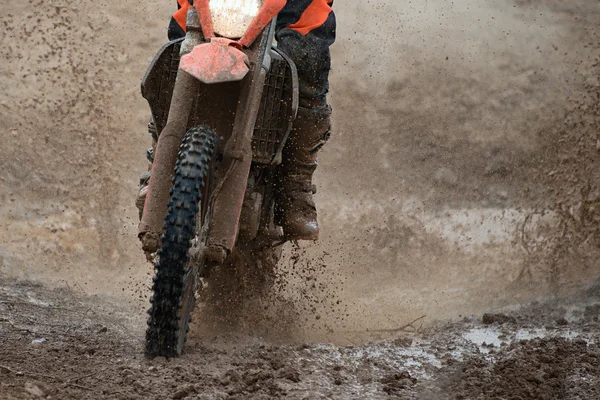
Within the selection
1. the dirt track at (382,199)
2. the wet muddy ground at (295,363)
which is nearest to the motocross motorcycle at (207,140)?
the wet muddy ground at (295,363)

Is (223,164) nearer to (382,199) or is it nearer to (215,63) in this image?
(215,63)

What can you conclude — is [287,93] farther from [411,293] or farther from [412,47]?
[412,47]

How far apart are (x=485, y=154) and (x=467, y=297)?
6.11 feet

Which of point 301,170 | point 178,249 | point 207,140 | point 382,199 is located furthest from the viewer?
point 382,199

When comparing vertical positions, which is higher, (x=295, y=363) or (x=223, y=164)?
(x=223, y=164)

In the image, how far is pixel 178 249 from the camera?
464 cm

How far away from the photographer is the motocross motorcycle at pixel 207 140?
4.71 m

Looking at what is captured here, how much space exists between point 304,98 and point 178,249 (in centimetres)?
143

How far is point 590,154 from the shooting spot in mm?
8680

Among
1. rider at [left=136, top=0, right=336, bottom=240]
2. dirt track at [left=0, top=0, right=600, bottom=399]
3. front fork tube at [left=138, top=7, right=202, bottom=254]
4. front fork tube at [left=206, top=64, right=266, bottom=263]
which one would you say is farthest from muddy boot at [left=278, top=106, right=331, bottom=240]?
front fork tube at [left=138, top=7, right=202, bottom=254]

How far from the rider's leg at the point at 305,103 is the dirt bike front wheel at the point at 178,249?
0.93 m

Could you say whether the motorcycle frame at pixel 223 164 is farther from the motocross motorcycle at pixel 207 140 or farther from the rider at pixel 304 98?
the rider at pixel 304 98

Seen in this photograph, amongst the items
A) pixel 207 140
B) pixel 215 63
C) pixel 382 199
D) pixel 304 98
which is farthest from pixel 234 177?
pixel 382 199

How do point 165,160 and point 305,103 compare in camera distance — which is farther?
point 305,103
